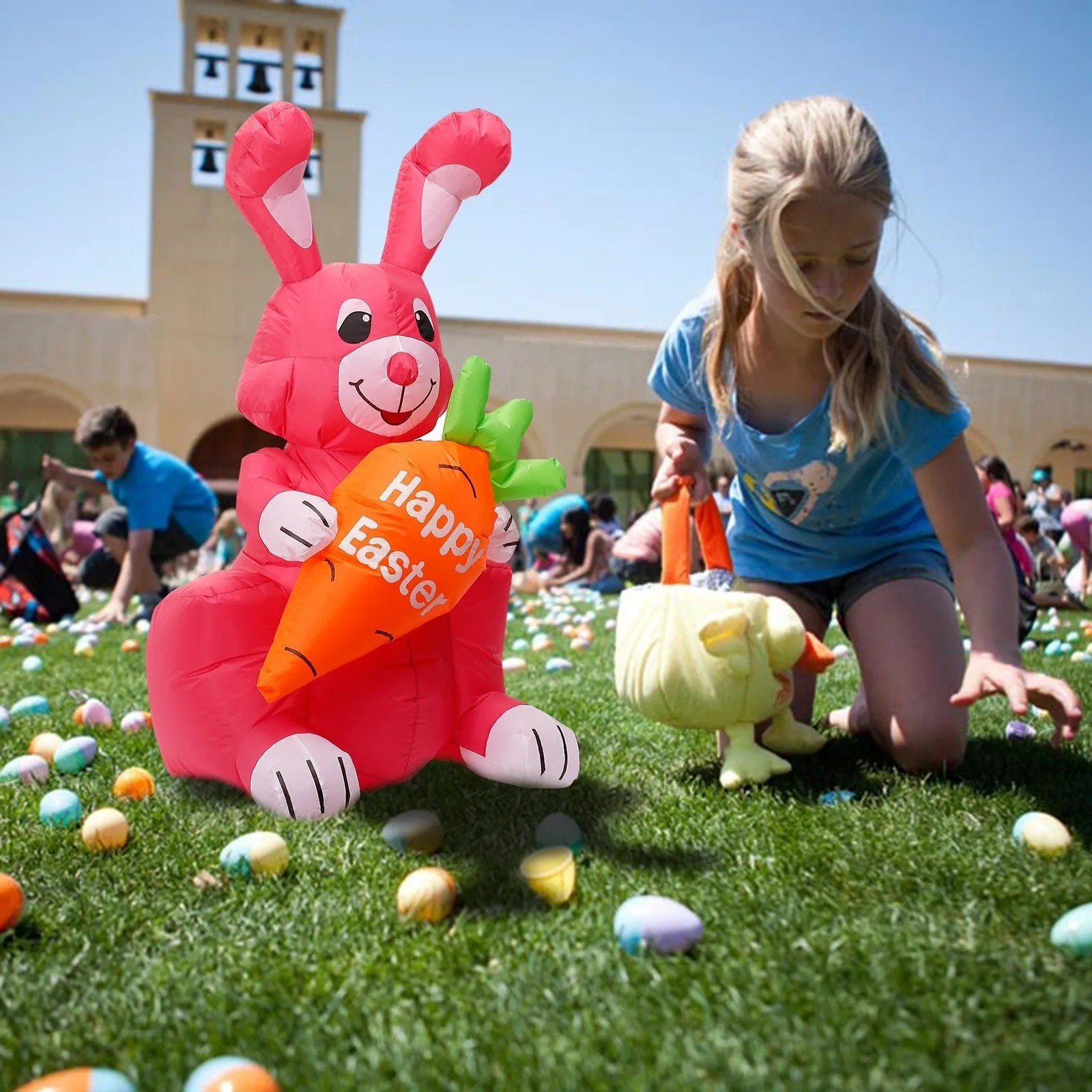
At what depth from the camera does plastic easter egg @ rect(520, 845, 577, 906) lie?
1652mm

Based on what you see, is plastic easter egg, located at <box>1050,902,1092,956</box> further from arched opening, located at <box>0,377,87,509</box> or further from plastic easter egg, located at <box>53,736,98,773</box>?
arched opening, located at <box>0,377,87,509</box>

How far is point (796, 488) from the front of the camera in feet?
8.85

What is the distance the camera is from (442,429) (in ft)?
7.20

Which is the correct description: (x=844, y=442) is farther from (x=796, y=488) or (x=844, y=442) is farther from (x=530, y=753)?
(x=530, y=753)

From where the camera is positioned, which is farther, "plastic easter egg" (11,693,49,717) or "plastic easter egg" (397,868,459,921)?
"plastic easter egg" (11,693,49,717)

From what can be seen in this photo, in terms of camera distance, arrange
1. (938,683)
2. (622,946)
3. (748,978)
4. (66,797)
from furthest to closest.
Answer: (938,683) < (66,797) < (622,946) < (748,978)

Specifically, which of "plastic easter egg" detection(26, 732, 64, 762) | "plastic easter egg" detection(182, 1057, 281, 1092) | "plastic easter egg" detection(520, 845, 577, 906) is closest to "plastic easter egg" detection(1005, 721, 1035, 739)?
"plastic easter egg" detection(520, 845, 577, 906)

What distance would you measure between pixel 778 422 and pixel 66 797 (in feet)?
6.07

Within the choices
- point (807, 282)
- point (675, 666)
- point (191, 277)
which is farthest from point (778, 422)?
point (191, 277)

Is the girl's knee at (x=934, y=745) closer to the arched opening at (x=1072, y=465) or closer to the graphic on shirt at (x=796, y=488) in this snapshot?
the graphic on shirt at (x=796, y=488)

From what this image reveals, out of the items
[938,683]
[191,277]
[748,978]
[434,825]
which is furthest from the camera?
[191,277]

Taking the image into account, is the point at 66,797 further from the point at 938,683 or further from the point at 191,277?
the point at 191,277

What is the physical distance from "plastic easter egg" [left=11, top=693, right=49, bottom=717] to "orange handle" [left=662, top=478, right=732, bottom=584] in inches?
83.3

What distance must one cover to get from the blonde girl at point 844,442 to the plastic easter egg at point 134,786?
4.62ft
